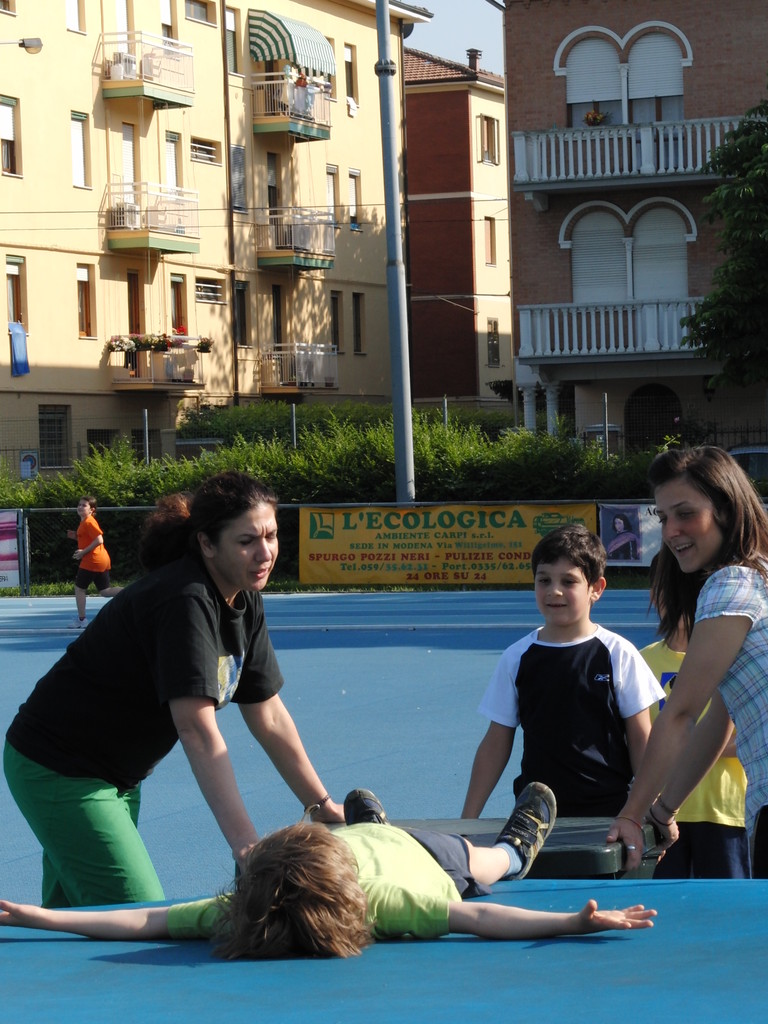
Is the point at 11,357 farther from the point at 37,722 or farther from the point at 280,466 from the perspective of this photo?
the point at 37,722

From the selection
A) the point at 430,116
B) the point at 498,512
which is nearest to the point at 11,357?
the point at 498,512

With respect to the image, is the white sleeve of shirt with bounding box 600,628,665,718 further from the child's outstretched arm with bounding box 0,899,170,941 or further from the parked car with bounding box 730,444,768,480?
the parked car with bounding box 730,444,768,480

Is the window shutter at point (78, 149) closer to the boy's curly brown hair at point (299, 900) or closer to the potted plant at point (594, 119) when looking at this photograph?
the potted plant at point (594, 119)

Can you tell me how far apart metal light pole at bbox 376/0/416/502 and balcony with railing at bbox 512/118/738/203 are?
10559mm

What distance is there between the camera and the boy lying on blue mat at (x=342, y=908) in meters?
3.75

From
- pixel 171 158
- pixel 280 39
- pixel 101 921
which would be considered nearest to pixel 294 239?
pixel 171 158

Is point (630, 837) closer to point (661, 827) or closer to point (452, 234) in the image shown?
point (661, 827)

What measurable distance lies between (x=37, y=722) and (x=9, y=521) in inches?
915

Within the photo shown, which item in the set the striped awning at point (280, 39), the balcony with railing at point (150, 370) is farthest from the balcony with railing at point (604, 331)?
the striped awning at point (280, 39)

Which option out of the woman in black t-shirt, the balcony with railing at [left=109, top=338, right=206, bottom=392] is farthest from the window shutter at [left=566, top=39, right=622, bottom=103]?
the woman in black t-shirt

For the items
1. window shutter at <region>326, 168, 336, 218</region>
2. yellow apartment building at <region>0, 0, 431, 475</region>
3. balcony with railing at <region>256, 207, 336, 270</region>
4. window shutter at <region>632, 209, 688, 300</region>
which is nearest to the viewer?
window shutter at <region>632, 209, 688, 300</region>

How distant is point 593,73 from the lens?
3597cm

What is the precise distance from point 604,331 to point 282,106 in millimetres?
15077

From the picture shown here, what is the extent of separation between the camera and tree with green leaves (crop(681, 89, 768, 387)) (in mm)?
29125
